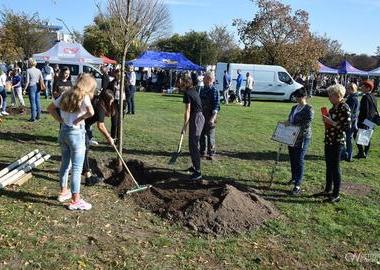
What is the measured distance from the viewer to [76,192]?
237 inches

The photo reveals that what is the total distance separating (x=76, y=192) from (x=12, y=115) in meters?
9.73

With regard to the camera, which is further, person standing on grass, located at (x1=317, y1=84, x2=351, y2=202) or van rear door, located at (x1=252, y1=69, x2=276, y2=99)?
van rear door, located at (x1=252, y1=69, x2=276, y2=99)

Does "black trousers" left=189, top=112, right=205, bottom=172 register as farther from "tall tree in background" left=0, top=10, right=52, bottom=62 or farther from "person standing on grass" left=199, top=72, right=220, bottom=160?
"tall tree in background" left=0, top=10, right=52, bottom=62

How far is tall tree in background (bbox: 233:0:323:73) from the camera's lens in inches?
1593

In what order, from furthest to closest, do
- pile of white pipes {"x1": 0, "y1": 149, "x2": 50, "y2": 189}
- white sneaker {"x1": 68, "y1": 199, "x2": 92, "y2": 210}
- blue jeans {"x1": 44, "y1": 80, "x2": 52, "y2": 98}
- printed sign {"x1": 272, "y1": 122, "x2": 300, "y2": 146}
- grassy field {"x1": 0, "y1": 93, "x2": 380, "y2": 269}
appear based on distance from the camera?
blue jeans {"x1": 44, "y1": 80, "x2": 52, "y2": 98} < printed sign {"x1": 272, "y1": 122, "x2": 300, "y2": 146} < pile of white pipes {"x1": 0, "y1": 149, "x2": 50, "y2": 189} < white sneaker {"x1": 68, "y1": 199, "x2": 92, "y2": 210} < grassy field {"x1": 0, "y1": 93, "x2": 380, "y2": 269}

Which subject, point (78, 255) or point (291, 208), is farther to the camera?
point (291, 208)

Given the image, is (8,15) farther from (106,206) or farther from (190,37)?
(106,206)

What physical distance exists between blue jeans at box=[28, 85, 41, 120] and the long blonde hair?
810 cm

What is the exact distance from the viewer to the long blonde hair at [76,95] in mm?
5656

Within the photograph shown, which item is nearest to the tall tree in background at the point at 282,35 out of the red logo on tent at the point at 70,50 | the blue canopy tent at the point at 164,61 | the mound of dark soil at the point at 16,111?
the blue canopy tent at the point at 164,61

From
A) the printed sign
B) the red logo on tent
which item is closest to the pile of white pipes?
the printed sign

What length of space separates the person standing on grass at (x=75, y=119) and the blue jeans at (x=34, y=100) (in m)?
7.75

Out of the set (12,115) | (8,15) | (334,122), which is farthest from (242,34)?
(334,122)

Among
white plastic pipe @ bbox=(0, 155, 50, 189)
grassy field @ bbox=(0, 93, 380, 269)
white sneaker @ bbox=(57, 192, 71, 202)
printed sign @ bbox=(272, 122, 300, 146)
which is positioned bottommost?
grassy field @ bbox=(0, 93, 380, 269)
